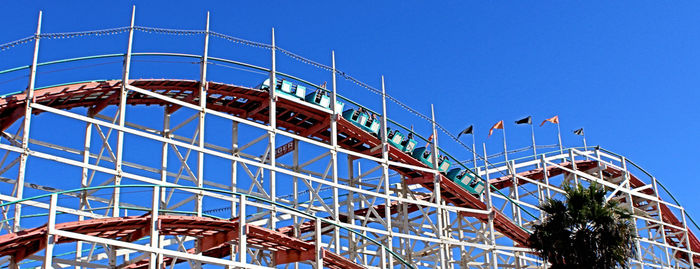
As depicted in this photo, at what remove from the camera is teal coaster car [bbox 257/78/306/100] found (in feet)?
92.2

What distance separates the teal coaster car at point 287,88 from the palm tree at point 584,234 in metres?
9.02

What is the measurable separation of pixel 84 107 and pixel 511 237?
55.1ft

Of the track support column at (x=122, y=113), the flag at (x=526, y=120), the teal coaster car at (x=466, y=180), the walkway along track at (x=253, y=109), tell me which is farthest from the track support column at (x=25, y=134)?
the flag at (x=526, y=120)

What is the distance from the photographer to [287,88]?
93.6ft

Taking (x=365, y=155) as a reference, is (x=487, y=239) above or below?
below

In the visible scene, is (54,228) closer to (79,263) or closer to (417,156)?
(79,263)

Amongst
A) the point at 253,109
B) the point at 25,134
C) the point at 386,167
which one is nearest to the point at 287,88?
the point at 253,109

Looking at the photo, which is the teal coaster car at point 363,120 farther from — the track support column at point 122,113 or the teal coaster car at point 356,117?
the track support column at point 122,113

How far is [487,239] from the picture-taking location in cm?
3141

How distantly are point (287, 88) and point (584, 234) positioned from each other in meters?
10.6

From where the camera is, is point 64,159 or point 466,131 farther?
point 466,131

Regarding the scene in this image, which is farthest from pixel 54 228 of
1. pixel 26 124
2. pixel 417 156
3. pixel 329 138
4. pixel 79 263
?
pixel 417 156

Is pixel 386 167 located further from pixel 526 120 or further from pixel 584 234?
pixel 526 120

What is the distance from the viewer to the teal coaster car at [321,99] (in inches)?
1149
